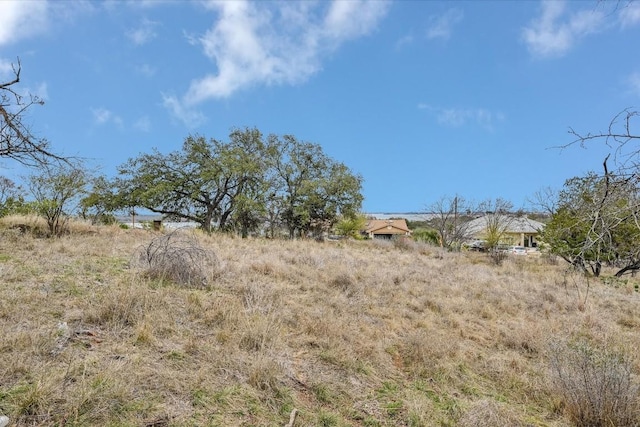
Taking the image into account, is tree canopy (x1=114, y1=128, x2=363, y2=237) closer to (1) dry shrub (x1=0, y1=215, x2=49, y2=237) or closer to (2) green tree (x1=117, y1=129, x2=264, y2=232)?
(2) green tree (x1=117, y1=129, x2=264, y2=232)

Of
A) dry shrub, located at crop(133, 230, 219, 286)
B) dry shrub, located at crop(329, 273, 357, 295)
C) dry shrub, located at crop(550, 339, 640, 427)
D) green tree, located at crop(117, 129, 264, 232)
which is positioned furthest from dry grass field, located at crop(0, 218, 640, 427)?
green tree, located at crop(117, 129, 264, 232)

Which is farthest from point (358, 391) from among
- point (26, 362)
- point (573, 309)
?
point (573, 309)

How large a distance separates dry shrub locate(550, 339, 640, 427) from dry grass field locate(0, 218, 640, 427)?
0.01 meters

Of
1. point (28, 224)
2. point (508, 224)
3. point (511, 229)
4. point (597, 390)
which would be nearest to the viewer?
point (597, 390)

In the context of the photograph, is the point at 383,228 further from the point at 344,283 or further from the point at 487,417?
the point at 487,417

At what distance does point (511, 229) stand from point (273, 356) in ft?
131

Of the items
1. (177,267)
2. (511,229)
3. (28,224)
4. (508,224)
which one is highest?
(511,229)

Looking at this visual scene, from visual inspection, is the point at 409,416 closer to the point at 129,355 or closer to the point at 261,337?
the point at 261,337

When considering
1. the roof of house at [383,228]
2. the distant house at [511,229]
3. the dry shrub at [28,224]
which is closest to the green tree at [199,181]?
the dry shrub at [28,224]

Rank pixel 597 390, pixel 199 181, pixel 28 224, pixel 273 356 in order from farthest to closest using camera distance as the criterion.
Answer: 1. pixel 199 181
2. pixel 28 224
3. pixel 273 356
4. pixel 597 390

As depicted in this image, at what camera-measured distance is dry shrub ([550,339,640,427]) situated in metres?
3.34

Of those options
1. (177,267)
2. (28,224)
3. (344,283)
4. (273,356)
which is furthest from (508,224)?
(273,356)

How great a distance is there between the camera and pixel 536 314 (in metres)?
7.38

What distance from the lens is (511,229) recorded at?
1513 inches
